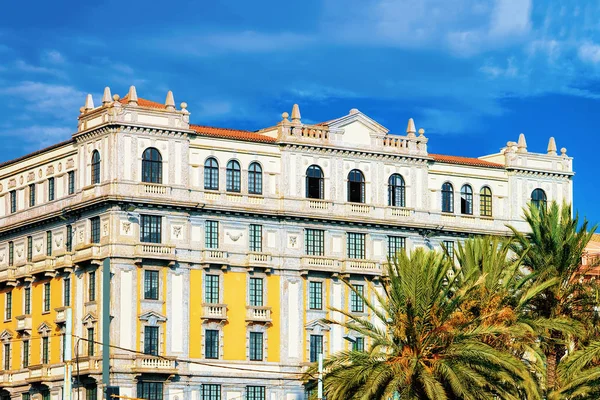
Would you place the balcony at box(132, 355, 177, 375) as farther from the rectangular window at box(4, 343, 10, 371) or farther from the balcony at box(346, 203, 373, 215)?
the balcony at box(346, 203, 373, 215)

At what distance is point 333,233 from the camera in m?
113

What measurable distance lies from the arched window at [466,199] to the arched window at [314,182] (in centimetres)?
1147

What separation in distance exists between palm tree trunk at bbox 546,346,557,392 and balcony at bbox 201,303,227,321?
2524 cm

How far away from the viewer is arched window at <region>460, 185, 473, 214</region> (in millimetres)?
119562

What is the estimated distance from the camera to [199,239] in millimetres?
108125

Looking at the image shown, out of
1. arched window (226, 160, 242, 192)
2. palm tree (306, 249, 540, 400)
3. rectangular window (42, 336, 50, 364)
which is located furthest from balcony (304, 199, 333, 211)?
palm tree (306, 249, 540, 400)

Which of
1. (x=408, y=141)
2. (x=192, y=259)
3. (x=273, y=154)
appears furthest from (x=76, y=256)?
(x=408, y=141)

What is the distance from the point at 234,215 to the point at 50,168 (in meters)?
13.0

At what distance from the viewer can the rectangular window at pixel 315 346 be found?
11131 cm

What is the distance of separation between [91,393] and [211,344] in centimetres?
811

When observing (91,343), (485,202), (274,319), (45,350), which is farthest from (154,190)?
(485,202)

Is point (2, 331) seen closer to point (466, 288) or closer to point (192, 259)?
point (192, 259)

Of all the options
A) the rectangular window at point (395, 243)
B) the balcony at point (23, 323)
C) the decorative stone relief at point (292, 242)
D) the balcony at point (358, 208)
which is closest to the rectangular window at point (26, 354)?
the balcony at point (23, 323)

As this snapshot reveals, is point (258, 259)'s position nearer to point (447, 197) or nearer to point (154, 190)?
point (154, 190)
